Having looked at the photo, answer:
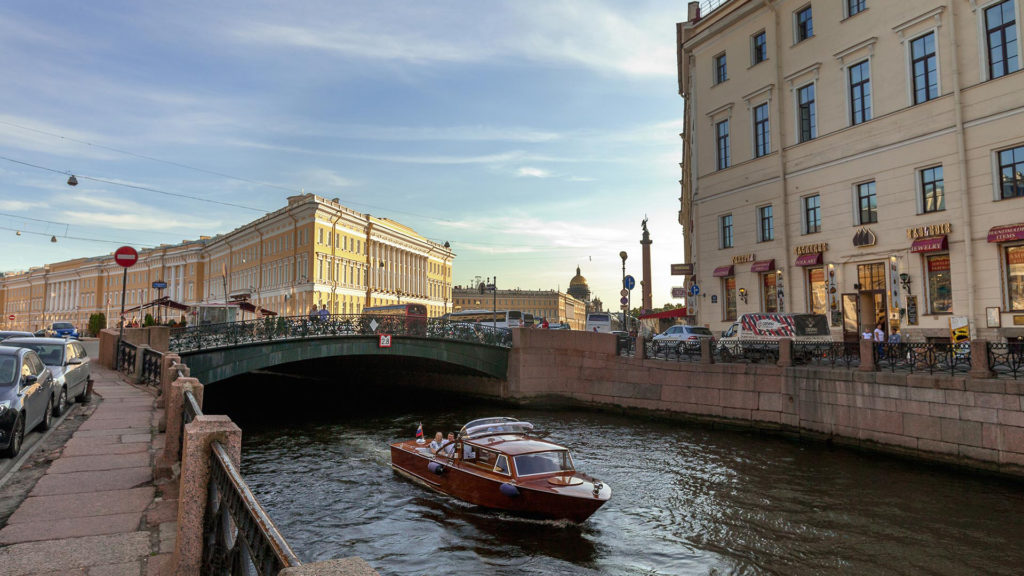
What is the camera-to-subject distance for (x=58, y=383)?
10.7m

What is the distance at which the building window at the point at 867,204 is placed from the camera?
22.5 metres

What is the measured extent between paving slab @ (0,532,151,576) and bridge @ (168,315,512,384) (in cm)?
1501

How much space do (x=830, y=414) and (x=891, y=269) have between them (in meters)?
7.22

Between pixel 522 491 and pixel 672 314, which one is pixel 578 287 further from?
pixel 522 491

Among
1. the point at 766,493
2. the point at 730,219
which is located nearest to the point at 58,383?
the point at 766,493

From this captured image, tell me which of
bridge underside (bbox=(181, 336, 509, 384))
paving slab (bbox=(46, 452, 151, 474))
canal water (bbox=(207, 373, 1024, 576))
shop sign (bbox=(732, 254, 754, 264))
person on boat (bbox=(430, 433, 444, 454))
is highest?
shop sign (bbox=(732, 254, 754, 264))

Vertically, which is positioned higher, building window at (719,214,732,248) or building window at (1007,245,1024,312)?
building window at (719,214,732,248)

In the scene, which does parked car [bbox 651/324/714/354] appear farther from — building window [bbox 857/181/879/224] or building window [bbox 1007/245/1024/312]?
building window [bbox 1007/245/1024/312]

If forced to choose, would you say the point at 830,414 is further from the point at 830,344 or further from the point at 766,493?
the point at 766,493

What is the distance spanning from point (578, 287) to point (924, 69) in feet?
486

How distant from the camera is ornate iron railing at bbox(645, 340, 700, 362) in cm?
2249

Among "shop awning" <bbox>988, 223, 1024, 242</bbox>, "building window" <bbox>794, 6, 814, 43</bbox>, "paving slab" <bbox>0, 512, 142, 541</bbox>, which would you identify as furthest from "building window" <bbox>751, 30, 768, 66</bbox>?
"paving slab" <bbox>0, 512, 142, 541</bbox>

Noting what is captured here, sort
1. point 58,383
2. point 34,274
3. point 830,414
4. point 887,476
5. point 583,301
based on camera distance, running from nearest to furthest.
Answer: point 58,383, point 887,476, point 830,414, point 34,274, point 583,301

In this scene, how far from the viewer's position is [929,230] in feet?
66.5
